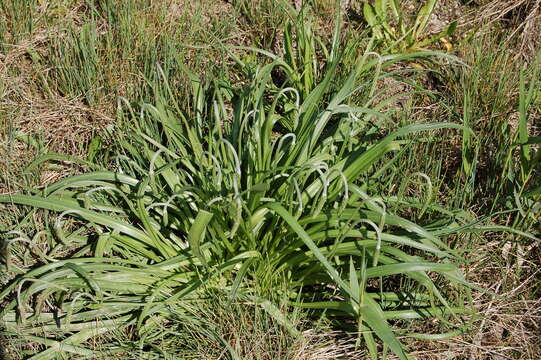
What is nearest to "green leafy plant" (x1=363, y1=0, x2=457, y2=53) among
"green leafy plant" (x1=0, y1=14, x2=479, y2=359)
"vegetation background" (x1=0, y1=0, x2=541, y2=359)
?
"vegetation background" (x1=0, y1=0, x2=541, y2=359)

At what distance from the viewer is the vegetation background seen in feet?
6.03

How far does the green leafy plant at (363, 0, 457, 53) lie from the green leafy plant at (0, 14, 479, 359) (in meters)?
0.67

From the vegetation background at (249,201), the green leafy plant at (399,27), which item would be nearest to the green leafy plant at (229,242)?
the vegetation background at (249,201)

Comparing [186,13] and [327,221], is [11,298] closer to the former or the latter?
[327,221]

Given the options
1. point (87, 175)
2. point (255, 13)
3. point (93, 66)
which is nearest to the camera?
point (87, 175)

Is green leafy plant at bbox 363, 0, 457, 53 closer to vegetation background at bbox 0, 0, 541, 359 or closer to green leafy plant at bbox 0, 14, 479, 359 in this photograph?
vegetation background at bbox 0, 0, 541, 359

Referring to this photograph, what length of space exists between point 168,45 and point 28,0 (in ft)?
2.24

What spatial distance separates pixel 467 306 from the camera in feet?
6.63

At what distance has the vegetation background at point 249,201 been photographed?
1.84 meters

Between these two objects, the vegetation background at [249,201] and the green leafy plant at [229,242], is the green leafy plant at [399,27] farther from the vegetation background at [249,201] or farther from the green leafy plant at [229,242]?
the green leafy plant at [229,242]

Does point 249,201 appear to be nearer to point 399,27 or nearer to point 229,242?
point 229,242

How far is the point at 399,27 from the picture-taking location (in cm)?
272

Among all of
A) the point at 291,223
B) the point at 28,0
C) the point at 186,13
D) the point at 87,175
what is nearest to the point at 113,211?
the point at 87,175

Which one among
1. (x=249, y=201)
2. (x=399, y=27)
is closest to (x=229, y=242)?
(x=249, y=201)
